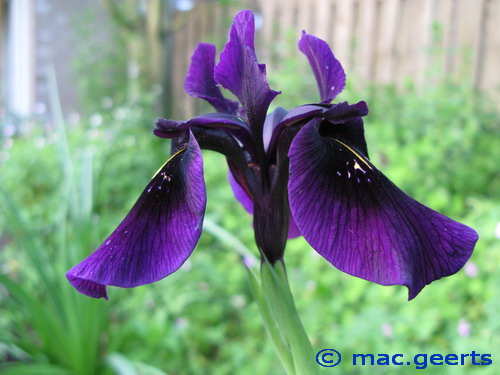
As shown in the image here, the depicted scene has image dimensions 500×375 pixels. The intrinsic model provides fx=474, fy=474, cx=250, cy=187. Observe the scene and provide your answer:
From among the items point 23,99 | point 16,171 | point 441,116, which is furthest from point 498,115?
point 23,99

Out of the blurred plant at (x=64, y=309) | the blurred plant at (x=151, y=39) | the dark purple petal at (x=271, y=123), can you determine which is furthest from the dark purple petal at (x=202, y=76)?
the blurred plant at (x=151, y=39)

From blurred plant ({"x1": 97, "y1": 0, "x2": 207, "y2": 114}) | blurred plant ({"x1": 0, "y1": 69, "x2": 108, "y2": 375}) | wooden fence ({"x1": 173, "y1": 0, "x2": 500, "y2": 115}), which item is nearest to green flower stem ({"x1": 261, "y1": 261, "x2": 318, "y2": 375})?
blurred plant ({"x1": 0, "y1": 69, "x2": 108, "y2": 375})

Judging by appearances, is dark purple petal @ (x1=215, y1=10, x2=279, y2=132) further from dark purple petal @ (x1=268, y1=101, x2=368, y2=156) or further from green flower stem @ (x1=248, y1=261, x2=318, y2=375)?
green flower stem @ (x1=248, y1=261, x2=318, y2=375)

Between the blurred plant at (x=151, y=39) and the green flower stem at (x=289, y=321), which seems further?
the blurred plant at (x=151, y=39)

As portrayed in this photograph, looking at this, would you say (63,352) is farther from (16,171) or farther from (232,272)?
(16,171)

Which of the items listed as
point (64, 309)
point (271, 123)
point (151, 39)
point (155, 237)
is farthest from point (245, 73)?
point (151, 39)

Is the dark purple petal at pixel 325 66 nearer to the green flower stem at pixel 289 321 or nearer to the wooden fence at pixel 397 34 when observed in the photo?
the green flower stem at pixel 289 321
